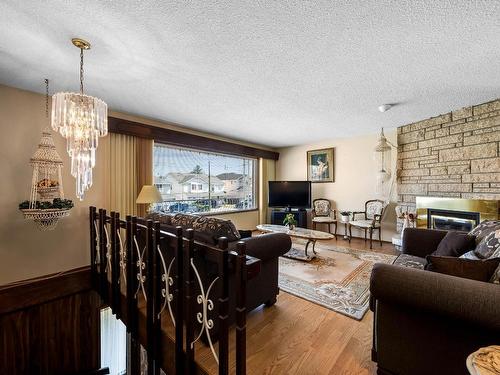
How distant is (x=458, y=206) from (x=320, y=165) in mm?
2747

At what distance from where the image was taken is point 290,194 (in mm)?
5594

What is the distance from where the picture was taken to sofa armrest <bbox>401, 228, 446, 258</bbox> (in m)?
2.38

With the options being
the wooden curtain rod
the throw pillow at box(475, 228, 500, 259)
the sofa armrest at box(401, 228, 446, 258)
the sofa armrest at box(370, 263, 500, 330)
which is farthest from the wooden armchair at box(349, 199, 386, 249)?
the sofa armrest at box(370, 263, 500, 330)

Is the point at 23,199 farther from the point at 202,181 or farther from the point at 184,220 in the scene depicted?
the point at 202,181

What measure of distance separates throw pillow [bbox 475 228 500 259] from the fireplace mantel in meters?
1.83

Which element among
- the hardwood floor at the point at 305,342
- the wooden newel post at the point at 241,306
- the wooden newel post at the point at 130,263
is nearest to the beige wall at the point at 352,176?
the hardwood floor at the point at 305,342

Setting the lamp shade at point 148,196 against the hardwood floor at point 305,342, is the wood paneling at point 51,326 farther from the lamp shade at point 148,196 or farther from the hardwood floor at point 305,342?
the hardwood floor at point 305,342

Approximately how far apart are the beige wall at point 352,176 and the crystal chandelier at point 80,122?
473cm

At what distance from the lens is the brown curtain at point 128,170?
3354 mm

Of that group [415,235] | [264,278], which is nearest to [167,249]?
[264,278]

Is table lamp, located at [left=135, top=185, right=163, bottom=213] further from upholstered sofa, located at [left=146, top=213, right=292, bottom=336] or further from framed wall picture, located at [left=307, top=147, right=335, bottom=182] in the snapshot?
framed wall picture, located at [left=307, top=147, right=335, bottom=182]

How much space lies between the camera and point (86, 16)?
4.88ft

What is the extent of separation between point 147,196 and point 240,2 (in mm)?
2619

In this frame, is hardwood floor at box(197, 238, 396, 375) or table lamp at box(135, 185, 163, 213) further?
table lamp at box(135, 185, 163, 213)
